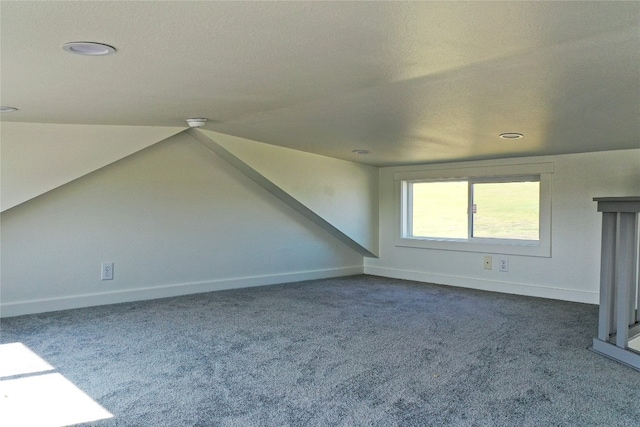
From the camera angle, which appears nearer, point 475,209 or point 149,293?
point 149,293

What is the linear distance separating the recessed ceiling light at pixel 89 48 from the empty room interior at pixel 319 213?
0.02m

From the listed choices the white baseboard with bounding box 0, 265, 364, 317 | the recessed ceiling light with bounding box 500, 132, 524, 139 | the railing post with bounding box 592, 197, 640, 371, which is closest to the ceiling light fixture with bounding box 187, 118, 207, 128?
the white baseboard with bounding box 0, 265, 364, 317

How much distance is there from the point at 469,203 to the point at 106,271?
136 inches

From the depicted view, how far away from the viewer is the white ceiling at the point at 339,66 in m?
1.32

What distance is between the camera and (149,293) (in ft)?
12.7

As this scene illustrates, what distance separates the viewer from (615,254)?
104 inches

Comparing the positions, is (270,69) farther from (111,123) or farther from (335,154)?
(335,154)

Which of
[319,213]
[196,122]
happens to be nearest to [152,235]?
[196,122]

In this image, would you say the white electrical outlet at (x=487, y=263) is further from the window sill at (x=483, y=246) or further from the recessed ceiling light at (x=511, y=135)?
the recessed ceiling light at (x=511, y=135)

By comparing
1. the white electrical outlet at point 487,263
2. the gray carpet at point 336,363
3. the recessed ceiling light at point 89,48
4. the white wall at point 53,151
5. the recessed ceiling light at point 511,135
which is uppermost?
the recessed ceiling light at point 89,48

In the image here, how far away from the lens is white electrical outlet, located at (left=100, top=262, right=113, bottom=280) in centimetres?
364

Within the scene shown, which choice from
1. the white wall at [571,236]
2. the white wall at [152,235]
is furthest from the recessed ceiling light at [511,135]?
the white wall at [152,235]

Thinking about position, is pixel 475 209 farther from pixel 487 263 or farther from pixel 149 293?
pixel 149 293

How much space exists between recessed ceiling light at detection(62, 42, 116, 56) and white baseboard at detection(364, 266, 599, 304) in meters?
3.92
